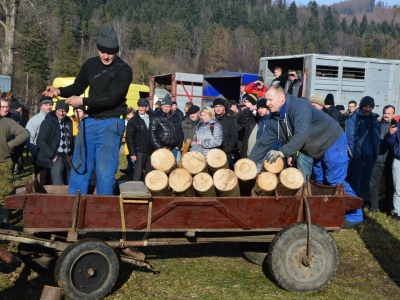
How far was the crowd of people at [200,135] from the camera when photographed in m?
5.49

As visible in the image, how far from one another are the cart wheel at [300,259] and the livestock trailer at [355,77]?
8.23 m

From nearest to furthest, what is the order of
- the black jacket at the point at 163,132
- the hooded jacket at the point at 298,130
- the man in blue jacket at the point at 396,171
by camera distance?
the hooded jacket at the point at 298,130
the man in blue jacket at the point at 396,171
the black jacket at the point at 163,132

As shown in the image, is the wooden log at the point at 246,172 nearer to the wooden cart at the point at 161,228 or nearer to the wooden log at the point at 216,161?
the wooden log at the point at 216,161

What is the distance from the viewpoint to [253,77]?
20172mm

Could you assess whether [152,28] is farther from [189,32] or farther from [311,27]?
[311,27]

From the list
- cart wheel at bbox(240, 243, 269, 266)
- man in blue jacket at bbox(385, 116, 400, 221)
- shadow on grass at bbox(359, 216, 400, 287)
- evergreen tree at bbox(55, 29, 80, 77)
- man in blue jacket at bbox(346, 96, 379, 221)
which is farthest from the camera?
evergreen tree at bbox(55, 29, 80, 77)

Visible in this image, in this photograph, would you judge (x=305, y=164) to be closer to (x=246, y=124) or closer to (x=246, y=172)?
(x=246, y=124)

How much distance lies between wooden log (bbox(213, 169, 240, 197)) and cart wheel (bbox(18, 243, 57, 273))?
5.71 feet

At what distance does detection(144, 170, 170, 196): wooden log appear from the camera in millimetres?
5051

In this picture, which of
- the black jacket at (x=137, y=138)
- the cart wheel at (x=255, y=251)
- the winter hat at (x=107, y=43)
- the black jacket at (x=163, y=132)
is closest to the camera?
the winter hat at (x=107, y=43)

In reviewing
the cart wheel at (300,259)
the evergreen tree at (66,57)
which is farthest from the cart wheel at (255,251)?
the evergreen tree at (66,57)

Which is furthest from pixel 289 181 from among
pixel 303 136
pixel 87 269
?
pixel 87 269

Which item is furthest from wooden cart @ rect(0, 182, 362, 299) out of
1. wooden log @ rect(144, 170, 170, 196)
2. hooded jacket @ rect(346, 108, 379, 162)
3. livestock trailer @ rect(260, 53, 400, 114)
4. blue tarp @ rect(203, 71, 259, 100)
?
blue tarp @ rect(203, 71, 259, 100)

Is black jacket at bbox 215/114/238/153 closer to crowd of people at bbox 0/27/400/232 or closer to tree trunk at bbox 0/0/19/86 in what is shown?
crowd of people at bbox 0/27/400/232
